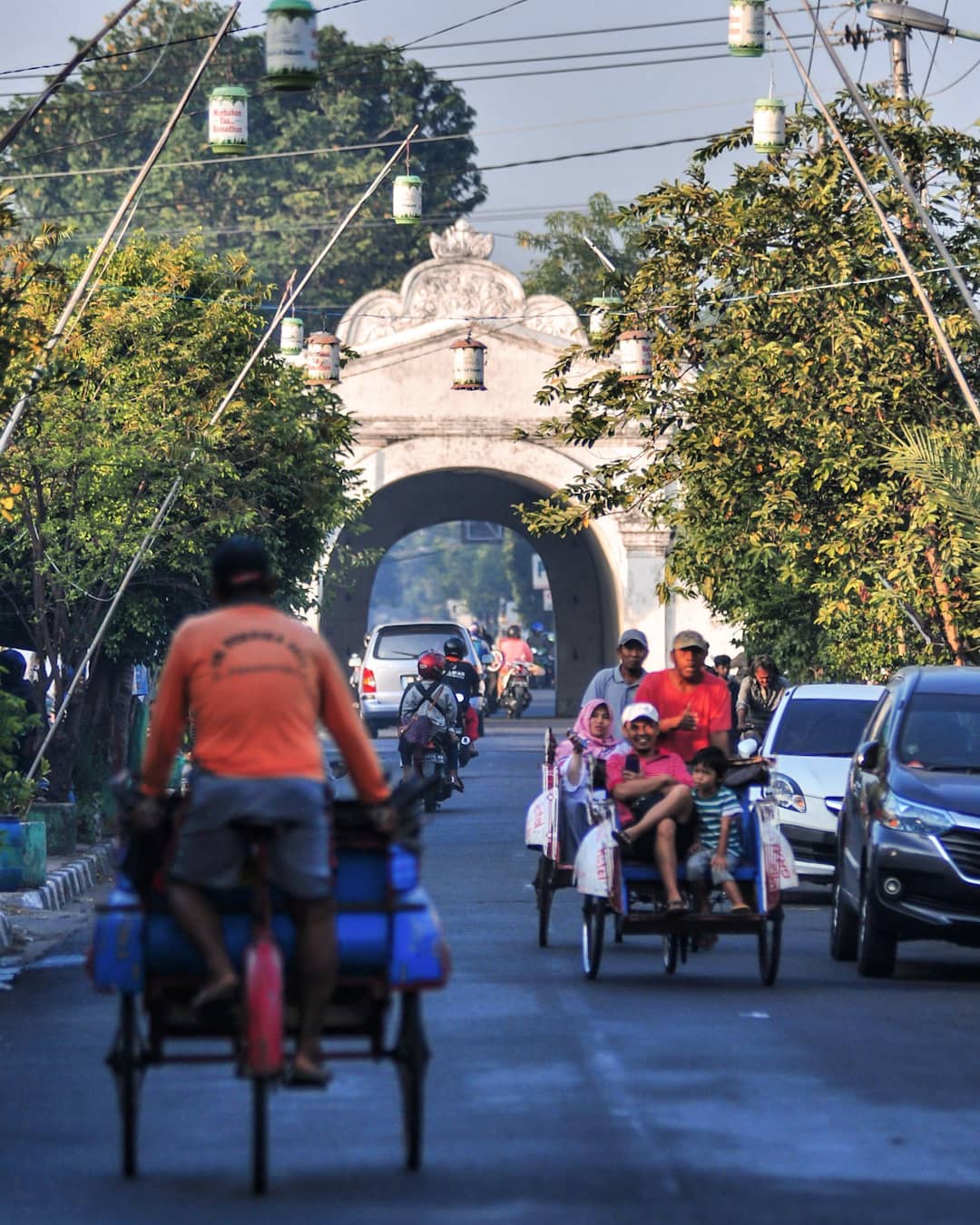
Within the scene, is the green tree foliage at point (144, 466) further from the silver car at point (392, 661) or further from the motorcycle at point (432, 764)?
the silver car at point (392, 661)

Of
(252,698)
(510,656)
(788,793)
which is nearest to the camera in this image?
(252,698)

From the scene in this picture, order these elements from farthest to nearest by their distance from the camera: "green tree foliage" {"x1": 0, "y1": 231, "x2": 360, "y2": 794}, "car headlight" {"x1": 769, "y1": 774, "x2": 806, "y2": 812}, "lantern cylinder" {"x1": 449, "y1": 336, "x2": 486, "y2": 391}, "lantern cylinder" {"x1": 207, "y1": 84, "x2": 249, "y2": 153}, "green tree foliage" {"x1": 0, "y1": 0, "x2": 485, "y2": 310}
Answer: "green tree foliage" {"x1": 0, "y1": 0, "x2": 485, "y2": 310}
"lantern cylinder" {"x1": 449, "y1": 336, "x2": 486, "y2": 391}
"green tree foliage" {"x1": 0, "y1": 231, "x2": 360, "y2": 794}
"lantern cylinder" {"x1": 207, "y1": 84, "x2": 249, "y2": 153}
"car headlight" {"x1": 769, "y1": 774, "x2": 806, "y2": 812}

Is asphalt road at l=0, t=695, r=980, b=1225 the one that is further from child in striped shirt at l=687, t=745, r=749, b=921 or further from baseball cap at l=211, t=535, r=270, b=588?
Answer: baseball cap at l=211, t=535, r=270, b=588

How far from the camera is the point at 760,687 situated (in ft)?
87.0

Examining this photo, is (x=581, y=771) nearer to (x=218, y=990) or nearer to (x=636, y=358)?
(x=218, y=990)

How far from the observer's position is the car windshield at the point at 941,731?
14523 mm

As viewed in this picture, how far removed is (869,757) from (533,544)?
42.9 meters

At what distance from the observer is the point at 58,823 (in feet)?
72.3

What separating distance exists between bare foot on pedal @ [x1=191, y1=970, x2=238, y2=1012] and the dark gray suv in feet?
21.9

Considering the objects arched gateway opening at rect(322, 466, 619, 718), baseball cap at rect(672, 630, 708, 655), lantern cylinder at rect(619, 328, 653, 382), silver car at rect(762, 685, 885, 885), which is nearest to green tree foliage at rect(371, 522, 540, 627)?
arched gateway opening at rect(322, 466, 619, 718)

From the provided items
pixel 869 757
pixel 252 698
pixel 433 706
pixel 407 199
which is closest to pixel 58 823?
pixel 433 706

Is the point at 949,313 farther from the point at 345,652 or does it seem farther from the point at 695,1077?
the point at 345,652

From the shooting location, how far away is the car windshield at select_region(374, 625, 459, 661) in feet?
138

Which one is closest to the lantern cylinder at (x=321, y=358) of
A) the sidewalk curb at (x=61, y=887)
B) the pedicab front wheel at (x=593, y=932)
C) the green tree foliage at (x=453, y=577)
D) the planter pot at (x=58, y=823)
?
the sidewalk curb at (x=61, y=887)
